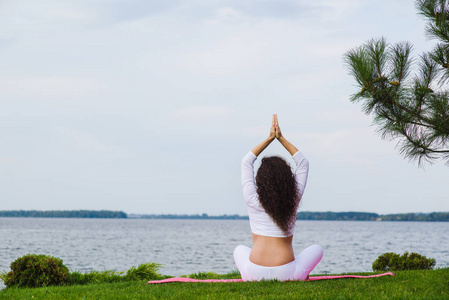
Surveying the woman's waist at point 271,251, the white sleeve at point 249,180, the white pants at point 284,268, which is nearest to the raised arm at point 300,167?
the white sleeve at point 249,180

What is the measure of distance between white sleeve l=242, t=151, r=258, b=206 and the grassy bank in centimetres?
121

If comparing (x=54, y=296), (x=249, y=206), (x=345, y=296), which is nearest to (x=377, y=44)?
(x=249, y=206)

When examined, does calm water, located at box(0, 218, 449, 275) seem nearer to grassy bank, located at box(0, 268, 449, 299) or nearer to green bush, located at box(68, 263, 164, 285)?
green bush, located at box(68, 263, 164, 285)

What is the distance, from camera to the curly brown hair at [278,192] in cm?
609

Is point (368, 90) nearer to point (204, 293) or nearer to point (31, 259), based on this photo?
point (204, 293)

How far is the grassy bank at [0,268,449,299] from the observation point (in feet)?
17.9

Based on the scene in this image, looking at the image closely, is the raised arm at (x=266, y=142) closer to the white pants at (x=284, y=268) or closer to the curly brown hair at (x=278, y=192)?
the curly brown hair at (x=278, y=192)

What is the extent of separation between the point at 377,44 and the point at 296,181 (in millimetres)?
3770

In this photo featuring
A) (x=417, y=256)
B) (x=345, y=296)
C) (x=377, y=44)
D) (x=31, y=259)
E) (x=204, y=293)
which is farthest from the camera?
(x=417, y=256)

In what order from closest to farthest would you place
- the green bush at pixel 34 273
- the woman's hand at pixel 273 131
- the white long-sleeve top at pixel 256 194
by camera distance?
the white long-sleeve top at pixel 256 194, the woman's hand at pixel 273 131, the green bush at pixel 34 273

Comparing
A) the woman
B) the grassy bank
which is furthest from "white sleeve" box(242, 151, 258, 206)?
the grassy bank

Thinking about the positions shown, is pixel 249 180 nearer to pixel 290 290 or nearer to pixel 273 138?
pixel 273 138

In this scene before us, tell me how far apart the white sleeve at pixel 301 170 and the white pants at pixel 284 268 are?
0.92m

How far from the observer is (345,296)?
5391mm
